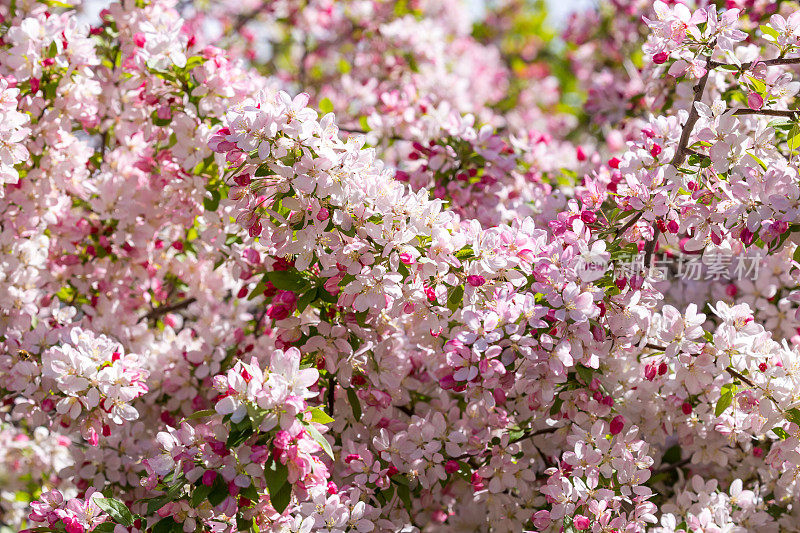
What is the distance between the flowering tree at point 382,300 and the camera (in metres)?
1.86

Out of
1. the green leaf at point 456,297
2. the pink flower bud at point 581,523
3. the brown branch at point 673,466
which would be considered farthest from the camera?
the brown branch at point 673,466

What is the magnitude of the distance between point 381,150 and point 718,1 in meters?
1.52

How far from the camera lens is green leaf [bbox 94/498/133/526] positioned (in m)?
1.86

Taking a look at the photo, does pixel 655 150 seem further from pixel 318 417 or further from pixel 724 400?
pixel 318 417

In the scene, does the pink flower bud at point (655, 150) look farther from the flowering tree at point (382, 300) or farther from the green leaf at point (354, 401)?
the green leaf at point (354, 401)

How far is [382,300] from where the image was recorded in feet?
6.19

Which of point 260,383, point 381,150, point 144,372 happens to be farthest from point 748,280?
point 144,372

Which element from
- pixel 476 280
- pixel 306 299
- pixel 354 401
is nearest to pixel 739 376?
pixel 476 280

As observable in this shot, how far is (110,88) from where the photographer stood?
2695 millimetres

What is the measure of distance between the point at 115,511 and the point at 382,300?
82 centimetres

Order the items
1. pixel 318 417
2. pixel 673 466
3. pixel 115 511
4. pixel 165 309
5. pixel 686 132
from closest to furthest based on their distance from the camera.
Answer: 1. pixel 318 417
2. pixel 115 511
3. pixel 686 132
4. pixel 673 466
5. pixel 165 309

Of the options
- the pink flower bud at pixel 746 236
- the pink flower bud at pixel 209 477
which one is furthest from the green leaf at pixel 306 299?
the pink flower bud at pixel 746 236

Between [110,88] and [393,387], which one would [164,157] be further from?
[393,387]

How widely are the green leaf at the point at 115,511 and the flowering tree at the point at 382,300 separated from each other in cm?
1
